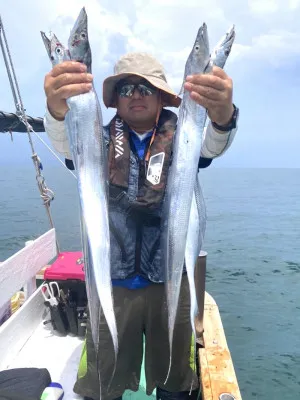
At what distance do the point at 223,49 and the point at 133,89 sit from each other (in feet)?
3.49

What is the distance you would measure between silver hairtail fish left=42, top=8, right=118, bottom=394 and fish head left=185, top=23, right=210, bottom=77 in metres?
0.55

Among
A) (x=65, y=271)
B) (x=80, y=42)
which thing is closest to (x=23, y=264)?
(x=65, y=271)

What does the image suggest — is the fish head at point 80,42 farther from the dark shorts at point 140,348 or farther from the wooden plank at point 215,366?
the wooden plank at point 215,366

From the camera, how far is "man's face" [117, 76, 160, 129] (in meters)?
2.95

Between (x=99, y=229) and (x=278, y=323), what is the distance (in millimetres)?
10712

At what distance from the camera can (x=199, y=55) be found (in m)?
2.02

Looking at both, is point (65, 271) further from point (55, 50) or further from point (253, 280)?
point (253, 280)

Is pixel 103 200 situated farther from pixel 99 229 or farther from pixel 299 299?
pixel 299 299

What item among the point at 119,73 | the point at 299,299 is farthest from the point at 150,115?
the point at 299,299

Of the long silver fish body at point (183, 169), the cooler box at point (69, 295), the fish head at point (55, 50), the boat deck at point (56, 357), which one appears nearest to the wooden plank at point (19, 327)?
the boat deck at point (56, 357)

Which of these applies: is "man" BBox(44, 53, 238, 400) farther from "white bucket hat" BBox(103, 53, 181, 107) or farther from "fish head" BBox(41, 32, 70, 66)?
"fish head" BBox(41, 32, 70, 66)

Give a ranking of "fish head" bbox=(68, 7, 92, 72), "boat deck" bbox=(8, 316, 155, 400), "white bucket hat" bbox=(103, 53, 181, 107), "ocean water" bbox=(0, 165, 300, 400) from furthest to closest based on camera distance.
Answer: "ocean water" bbox=(0, 165, 300, 400) → "boat deck" bbox=(8, 316, 155, 400) → "white bucket hat" bbox=(103, 53, 181, 107) → "fish head" bbox=(68, 7, 92, 72)

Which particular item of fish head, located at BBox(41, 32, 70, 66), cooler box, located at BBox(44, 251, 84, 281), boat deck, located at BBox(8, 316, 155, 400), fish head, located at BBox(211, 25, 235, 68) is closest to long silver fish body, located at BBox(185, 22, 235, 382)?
fish head, located at BBox(211, 25, 235, 68)

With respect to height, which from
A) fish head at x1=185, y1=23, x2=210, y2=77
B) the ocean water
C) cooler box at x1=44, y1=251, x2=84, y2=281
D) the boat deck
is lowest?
the ocean water
